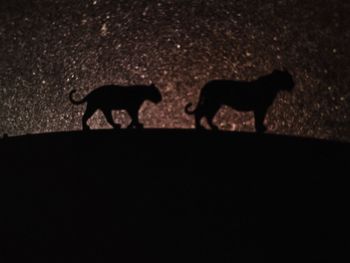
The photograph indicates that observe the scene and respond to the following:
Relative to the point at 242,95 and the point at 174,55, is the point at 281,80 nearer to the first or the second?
Result: the point at 242,95

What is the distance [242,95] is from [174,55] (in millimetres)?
159

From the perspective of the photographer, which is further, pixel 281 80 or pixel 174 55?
pixel 174 55

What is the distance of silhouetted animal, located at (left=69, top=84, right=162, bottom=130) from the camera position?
0.74 m

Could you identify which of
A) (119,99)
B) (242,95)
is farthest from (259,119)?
(119,99)

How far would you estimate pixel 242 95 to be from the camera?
28.8 inches

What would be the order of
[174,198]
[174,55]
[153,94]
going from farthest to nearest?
[174,55], [153,94], [174,198]

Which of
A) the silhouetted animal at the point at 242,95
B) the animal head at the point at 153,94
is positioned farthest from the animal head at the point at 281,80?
the animal head at the point at 153,94

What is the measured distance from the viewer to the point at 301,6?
906mm

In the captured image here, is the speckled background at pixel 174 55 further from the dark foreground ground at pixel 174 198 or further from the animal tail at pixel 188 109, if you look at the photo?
the dark foreground ground at pixel 174 198

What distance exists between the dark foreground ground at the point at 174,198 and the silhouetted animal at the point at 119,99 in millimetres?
72

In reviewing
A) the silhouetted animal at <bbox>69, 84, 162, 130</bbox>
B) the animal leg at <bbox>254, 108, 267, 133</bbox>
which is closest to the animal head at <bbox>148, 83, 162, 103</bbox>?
the silhouetted animal at <bbox>69, 84, 162, 130</bbox>

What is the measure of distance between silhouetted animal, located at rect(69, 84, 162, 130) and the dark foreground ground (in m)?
0.07

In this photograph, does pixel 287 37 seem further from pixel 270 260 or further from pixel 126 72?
pixel 270 260

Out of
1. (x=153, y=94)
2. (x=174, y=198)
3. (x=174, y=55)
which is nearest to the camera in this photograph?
(x=174, y=198)
